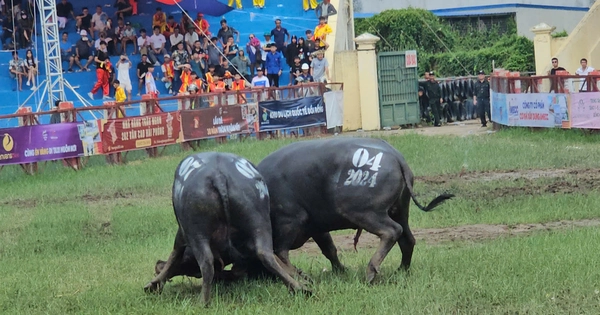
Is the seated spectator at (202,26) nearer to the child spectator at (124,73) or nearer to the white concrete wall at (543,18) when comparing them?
the child spectator at (124,73)

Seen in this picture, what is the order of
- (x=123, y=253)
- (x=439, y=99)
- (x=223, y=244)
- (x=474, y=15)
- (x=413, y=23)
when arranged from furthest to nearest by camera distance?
1. (x=474, y=15)
2. (x=413, y=23)
3. (x=439, y=99)
4. (x=123, y=253)
5. (x=223, y=244)

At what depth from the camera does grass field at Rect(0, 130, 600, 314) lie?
7.93 m

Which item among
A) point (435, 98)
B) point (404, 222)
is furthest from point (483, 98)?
point (404, 222)

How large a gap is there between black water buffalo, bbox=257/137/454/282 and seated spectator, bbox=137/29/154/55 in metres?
19.3

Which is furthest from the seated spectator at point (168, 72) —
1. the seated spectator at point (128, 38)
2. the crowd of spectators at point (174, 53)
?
the seated spectator at point (128, 38)

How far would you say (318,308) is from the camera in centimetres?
768

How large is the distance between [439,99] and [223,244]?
77.9 feet

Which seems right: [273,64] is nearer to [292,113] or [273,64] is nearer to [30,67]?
[292,113]

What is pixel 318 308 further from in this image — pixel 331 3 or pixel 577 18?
pixel 577 18

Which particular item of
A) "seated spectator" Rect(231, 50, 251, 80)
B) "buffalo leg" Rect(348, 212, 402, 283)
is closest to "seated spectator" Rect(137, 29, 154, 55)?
"seated spectator" Rect(231, 50, 251, 80)

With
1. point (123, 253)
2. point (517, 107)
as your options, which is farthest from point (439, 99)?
point (123, 253)

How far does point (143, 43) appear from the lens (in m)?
28.1

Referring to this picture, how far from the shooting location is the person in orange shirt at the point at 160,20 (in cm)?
2889

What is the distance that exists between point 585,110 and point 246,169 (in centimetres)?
1608
